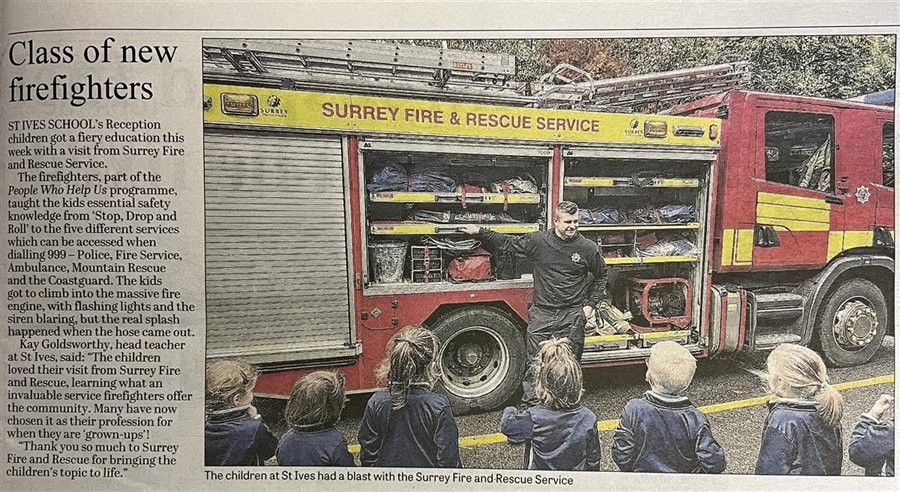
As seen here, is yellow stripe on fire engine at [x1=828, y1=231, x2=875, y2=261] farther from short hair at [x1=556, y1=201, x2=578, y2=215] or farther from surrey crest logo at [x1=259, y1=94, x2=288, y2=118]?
surrey crest logo at [x1=259, y1=94, x2=288, y2=118]

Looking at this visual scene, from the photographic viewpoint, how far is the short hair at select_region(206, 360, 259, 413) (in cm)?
234

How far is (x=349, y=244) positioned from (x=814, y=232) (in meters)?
2.19

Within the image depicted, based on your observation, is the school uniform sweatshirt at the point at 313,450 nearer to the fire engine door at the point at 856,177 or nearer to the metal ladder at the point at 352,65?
the metal ladder at the point at 352,65

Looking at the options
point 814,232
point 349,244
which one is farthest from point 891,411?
point 349,244

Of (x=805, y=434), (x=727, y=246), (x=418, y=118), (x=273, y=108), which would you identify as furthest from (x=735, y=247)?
(x=273, y=108)

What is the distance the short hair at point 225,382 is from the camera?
A: 2.34 m

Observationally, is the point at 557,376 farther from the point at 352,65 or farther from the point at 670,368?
the point at 352,65

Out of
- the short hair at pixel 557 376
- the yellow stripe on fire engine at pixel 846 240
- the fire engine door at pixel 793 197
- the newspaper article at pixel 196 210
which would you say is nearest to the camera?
the newspaper article at pixel 196 210

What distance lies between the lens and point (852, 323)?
2.55 m

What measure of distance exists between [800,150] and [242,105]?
8.43 feet

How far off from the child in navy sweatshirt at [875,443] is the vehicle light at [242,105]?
2.93 metres

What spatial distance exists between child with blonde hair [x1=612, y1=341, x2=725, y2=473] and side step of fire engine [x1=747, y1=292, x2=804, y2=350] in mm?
526

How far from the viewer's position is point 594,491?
7.77 feet

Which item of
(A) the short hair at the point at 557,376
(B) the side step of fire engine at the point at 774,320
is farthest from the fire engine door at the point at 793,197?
(A) the short hair at the point at 557,376
